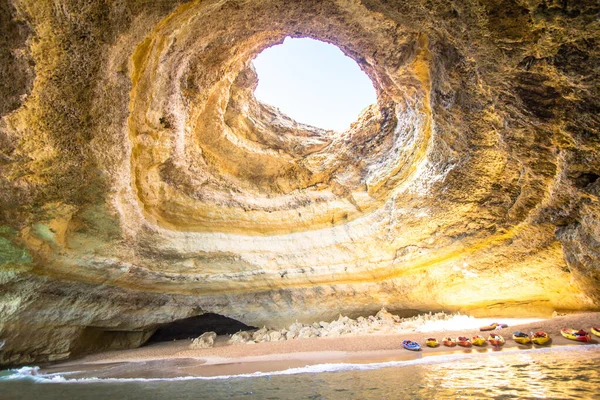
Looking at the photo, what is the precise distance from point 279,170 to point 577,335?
6074 millimetres

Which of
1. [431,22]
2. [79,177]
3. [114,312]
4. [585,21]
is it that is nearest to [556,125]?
[585,21]

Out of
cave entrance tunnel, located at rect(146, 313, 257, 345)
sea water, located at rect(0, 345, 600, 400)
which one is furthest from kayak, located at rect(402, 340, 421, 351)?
cave entrance tunnel, located at rect(146, 313, 257, 345)

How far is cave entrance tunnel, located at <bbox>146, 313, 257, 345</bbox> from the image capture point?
9.86m

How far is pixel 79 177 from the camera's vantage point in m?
4.94

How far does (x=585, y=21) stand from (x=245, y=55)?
15.1 ft

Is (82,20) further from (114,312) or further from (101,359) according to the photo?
(101,359)

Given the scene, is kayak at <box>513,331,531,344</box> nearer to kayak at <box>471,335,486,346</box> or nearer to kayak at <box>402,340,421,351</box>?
kayak at <box>471,335,486,346</box>

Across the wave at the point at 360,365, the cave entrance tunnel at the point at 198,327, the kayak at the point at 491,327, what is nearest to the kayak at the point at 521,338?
the wave at the point at 360,365

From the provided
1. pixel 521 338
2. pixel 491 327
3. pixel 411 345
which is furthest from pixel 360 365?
pixel 491 327

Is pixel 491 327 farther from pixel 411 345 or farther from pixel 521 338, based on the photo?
pixel 411 345

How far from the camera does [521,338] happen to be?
5.23 meters

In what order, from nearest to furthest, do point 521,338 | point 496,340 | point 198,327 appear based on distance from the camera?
1. point 521,338
2. point 496,340
3. point 198,327

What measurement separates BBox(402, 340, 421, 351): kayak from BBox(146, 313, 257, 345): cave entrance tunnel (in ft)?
17.6

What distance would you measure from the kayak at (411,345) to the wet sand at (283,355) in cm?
8
